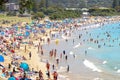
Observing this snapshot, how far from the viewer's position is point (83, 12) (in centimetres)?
11262

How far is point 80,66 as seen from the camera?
2795 cm

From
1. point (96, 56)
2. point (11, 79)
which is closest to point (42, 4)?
point (96, 56)

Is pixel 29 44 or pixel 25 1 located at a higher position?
pixel 25 1

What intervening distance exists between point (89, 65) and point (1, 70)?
10315 mm

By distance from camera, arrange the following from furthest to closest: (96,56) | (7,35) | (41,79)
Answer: (7,35)
(96,56)
(41,79)

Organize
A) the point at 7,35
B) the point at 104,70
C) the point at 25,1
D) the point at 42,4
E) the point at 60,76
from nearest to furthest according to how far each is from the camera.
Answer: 1. the point at 25,1
2. the point at 60,76
3. the point at 104,70
4. the point at 7,35
5. the point at 42,4

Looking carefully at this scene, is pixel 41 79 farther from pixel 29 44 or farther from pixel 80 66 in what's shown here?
pixel 29 44

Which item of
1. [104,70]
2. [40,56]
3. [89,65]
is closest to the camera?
[104,70]

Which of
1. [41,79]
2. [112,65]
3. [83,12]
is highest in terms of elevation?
[41,79]

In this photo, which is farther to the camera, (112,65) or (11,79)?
(112,65)

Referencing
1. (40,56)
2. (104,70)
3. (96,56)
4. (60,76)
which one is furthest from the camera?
(96,56)

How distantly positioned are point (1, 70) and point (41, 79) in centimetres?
293

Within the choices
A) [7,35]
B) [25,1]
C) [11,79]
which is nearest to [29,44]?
[7,35]

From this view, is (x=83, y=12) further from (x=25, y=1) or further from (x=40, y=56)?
(x=25, y=1)
